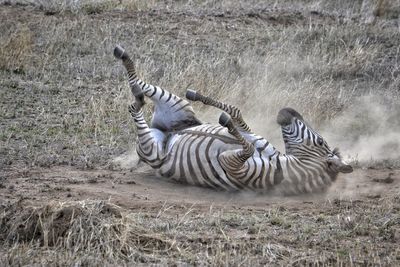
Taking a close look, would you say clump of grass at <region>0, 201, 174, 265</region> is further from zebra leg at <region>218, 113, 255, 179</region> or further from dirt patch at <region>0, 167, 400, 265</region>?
zebra leg at <region>218, 113, 255, 179</region>

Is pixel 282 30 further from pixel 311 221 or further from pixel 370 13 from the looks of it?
pixel 311 221

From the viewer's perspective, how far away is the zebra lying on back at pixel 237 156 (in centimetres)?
864

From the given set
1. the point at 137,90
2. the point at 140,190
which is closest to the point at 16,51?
the point at 137,90

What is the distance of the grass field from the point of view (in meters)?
6.73

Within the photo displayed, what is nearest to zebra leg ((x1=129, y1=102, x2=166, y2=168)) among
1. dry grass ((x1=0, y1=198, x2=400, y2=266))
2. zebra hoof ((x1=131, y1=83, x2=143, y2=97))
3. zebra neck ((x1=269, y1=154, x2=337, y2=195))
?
zebra hoof ((x1=131, y1=83, x2=143, y2=97))

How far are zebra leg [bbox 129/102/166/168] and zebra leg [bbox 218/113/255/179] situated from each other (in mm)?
787

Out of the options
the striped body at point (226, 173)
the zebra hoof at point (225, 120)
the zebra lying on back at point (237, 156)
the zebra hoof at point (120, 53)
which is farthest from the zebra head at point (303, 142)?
the zebra hoof at point (120, 53)

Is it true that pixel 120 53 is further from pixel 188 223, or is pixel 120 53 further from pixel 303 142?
pixel 188 223

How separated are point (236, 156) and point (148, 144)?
1061 mm

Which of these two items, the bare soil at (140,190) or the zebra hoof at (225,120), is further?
the zebra hoof at (225,120)

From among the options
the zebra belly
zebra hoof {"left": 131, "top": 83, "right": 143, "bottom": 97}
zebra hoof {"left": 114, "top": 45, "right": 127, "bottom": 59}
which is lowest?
the zebra belly

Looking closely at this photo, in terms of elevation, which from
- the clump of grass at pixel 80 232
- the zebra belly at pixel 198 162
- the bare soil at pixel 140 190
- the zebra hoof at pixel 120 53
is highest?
the zebra hoof at pixel 120 53

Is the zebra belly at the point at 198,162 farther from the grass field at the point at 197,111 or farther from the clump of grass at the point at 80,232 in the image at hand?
the clump of grass at the point at 80,232

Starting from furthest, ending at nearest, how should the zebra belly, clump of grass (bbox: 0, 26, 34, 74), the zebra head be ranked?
clump of grass (bbox: 0, 26, 34, 74), the zebra head, the zebra belly
